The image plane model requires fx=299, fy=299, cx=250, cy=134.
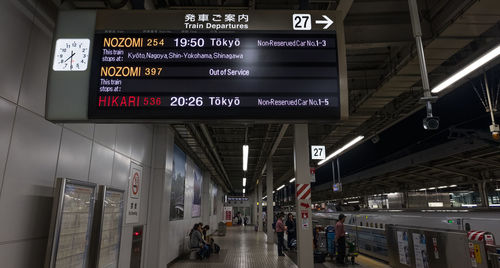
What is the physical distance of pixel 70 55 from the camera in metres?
2.77

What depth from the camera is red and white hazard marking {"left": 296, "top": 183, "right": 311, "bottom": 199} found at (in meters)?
7.95

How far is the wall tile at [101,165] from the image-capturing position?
432 centimetres

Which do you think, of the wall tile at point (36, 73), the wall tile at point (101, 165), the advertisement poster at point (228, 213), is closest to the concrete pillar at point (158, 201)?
the wall tile at point (101, 165)

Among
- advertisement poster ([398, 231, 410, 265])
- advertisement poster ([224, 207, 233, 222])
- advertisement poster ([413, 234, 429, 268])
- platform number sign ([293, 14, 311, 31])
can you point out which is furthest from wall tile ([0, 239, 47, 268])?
advertisement poster ([224, 207, 233, 222])

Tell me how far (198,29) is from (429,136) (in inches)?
395

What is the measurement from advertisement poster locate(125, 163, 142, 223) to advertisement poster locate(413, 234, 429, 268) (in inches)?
249

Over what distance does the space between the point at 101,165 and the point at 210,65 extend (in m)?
2.82

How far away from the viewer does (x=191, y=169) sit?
14047 millimetres

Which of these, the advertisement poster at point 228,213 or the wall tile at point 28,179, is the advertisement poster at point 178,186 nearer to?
the wall tile at point 28,179

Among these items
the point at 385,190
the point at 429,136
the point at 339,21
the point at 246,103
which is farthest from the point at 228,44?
the point at 385,190

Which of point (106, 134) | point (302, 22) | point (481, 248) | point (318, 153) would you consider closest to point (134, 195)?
point (106, 134)

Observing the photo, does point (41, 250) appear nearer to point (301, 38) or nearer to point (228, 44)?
point (228, 44)

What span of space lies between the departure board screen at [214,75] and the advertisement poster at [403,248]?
20.9ft

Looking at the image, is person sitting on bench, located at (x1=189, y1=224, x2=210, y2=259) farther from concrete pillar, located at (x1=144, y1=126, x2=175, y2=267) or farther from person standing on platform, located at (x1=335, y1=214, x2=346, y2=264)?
person standing on platform, located at (x1=335, y1=214, x2=346, y2=264)
